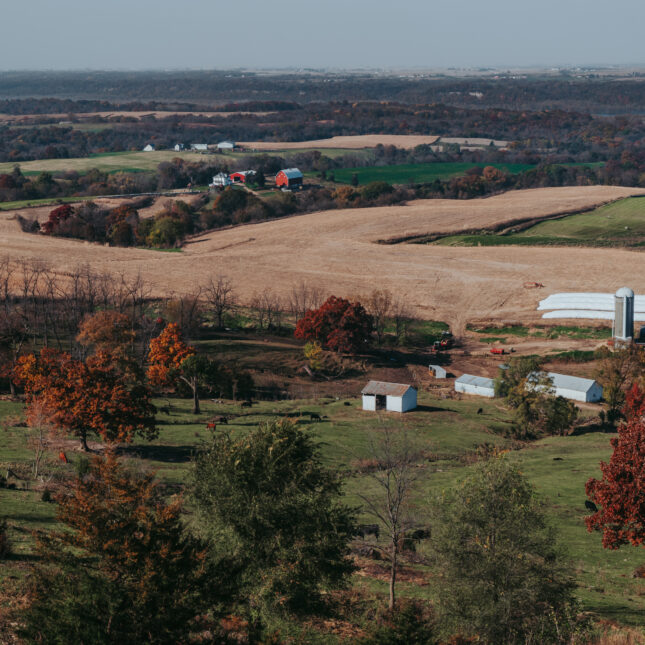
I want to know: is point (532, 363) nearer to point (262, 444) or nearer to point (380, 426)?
point (380, 426)

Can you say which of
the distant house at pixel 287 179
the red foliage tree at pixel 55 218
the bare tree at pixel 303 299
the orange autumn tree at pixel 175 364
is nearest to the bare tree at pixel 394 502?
the orange autumn tree at pixel 175 364

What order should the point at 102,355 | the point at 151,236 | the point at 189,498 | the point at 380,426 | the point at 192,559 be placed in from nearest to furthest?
the point at 192,559 < the point at 189,498 < the point at 102,355 < the point at 380,426 < the point at 151,236

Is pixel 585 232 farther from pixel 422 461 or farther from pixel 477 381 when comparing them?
pixel 422 461

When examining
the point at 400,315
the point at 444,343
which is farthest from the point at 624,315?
the point at 400,315

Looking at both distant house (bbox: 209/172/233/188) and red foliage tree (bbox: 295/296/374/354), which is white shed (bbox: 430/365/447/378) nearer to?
red foliage tree (bbox: 295/296/374/354)

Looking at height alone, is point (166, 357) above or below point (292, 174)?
below

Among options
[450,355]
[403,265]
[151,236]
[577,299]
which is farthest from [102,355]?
[151,236]
